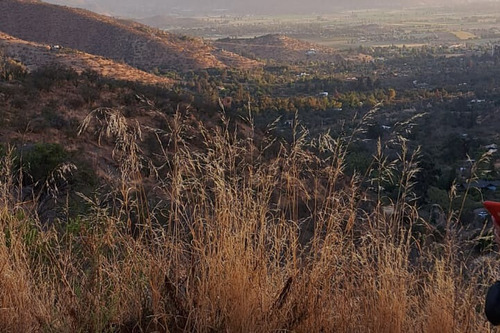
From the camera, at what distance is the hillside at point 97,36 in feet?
174

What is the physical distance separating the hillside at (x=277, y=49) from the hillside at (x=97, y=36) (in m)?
19.0

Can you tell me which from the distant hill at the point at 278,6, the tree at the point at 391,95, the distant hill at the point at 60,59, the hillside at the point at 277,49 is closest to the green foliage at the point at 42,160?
the distant hill at the point at 60,59

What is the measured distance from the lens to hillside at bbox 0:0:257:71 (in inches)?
2089

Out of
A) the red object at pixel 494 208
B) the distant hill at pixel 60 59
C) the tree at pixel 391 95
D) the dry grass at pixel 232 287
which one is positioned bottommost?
the tree at pixel 391 95

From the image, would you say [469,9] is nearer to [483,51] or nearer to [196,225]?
[483,51]

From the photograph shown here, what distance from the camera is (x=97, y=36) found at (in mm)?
56000

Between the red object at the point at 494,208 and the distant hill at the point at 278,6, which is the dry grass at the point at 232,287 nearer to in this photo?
the red object at the point at 494,208

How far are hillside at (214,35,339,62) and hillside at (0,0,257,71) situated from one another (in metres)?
19.0

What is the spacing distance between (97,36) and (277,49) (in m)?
33.7

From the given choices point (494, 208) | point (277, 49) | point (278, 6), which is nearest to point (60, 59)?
point (494, 208)

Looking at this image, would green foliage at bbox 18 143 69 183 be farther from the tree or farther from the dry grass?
the tree

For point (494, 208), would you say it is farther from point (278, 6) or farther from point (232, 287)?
point (278, 6)

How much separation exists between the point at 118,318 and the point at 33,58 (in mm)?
37081

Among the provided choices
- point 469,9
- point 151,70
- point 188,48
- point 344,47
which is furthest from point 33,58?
point 469,9
